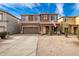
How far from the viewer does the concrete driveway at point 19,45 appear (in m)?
4.20

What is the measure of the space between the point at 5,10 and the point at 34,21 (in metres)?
0.73

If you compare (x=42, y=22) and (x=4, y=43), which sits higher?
(x=42, y=22)

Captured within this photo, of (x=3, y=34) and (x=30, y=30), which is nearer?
(x=3, y=34)

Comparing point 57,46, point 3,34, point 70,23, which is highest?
point 70,23

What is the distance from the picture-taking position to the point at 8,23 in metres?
4.48

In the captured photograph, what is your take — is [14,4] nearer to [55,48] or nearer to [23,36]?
[23,36]

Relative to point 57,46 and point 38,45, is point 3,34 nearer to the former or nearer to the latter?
point 38,45

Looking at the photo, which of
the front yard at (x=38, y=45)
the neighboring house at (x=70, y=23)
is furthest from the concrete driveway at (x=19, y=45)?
the neighboring house at (x=70, y=23)

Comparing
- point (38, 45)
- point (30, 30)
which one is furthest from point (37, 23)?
point (38, 45)

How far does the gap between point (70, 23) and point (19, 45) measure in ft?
4.27

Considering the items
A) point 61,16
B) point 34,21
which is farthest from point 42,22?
point 61,16

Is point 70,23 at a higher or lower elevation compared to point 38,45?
higher

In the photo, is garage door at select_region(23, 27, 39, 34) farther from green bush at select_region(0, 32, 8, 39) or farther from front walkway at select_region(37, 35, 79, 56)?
green bush at select_region(0, 32, 8, 39)

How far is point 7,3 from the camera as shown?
4.33 m
